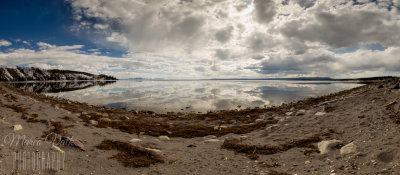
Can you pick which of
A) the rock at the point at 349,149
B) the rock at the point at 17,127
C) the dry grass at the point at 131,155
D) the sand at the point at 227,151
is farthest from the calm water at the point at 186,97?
the rock at the point at 349,149

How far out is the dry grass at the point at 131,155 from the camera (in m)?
6.33

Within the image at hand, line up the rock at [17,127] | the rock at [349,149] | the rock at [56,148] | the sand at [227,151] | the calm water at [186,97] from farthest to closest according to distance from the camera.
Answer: the calm water at [186,97]
the rock at [17,127]
the rock at [56,148]
the rock at [349,149]
the sand at [227,151]

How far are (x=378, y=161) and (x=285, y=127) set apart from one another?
6.17m

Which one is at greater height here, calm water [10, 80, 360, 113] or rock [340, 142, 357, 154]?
rock [340, 142, 357, 154]

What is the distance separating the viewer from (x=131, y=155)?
691 centimetres

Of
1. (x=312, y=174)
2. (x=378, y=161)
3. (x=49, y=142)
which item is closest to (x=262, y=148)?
(x=312, y=174)

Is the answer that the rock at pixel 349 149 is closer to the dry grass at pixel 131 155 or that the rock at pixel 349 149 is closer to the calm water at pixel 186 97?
the dry grass at pixel 131 155

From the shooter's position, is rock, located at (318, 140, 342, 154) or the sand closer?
the sand

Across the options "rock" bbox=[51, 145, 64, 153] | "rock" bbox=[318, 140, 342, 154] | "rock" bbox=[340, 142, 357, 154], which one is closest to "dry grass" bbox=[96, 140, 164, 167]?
"rock" bbox=[51, 145, 64, 153]

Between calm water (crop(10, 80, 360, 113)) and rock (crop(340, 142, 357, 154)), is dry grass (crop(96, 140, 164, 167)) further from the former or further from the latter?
calm water (crop(10, 80, 360, 113))

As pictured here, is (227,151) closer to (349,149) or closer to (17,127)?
(349,149)

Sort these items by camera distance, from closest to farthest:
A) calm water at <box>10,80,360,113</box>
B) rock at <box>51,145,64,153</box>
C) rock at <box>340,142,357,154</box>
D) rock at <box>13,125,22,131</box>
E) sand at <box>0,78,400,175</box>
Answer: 1. sand at <box>0,78,400,175</box>
2. rock at <box>340,142,357,154</box>
3. rock at <box>51,145,64,153</box>
4. rock at <box>13,125,22,131</box>
5. calm water at <box>10,80,360,113</box>

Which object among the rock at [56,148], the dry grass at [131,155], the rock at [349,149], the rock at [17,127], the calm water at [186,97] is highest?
the rock at [17,127]

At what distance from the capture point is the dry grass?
20.8 feet
